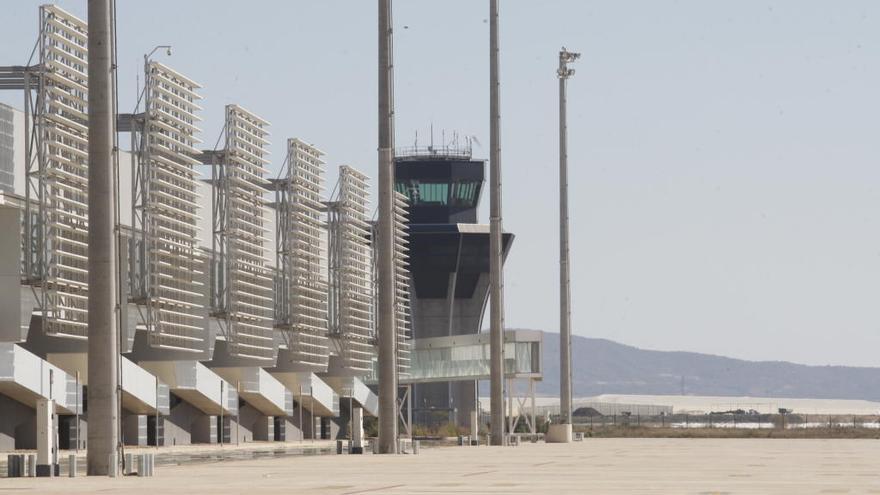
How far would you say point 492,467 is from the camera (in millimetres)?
45969

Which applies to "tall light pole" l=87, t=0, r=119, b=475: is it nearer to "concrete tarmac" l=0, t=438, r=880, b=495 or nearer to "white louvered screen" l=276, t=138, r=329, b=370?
"concrete tarmac" l=0, t=438, r=880, b=495

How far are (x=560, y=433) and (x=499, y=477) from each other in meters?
51.1

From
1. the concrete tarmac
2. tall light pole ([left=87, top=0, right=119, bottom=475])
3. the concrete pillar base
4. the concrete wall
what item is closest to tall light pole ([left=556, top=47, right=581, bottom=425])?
the concrete pillar base

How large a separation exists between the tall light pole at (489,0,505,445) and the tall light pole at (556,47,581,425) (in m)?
11.6

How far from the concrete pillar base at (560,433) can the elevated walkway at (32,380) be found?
29.4 meters

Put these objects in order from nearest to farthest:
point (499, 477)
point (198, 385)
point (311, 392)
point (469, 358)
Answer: point (499, 477) < point (198, 385) < point (311, 392) < point (469, 358)

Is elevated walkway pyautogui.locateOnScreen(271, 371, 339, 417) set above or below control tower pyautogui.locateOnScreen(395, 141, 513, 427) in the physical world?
below

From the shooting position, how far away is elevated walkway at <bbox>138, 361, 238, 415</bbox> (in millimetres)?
78625

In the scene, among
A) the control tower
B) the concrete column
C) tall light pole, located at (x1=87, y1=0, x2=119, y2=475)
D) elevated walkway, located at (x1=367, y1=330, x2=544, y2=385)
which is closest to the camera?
tall light pole, located at (x1=87, y1=0, x2=119, y2=475)

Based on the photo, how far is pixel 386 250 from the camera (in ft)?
207

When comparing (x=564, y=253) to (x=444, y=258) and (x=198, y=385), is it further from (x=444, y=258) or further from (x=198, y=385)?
(x=444, y=258)

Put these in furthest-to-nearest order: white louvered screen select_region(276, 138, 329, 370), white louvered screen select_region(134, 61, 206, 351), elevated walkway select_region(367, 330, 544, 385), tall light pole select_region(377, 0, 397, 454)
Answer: elevated walkway select_region(367, 330, 544, 385) < white louvered screen select_region(276, 138, 329, 370) < white louvered screen select_region(134, 61, 206, 351) < tall light pole select_region(377, 0, 397, 454)

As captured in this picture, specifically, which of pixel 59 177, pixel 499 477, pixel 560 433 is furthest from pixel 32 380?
pixel 560 433

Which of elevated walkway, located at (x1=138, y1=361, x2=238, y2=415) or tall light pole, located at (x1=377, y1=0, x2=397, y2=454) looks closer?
tall light pole, located at (x1=377, y1=0, x2=397, y2=454)
